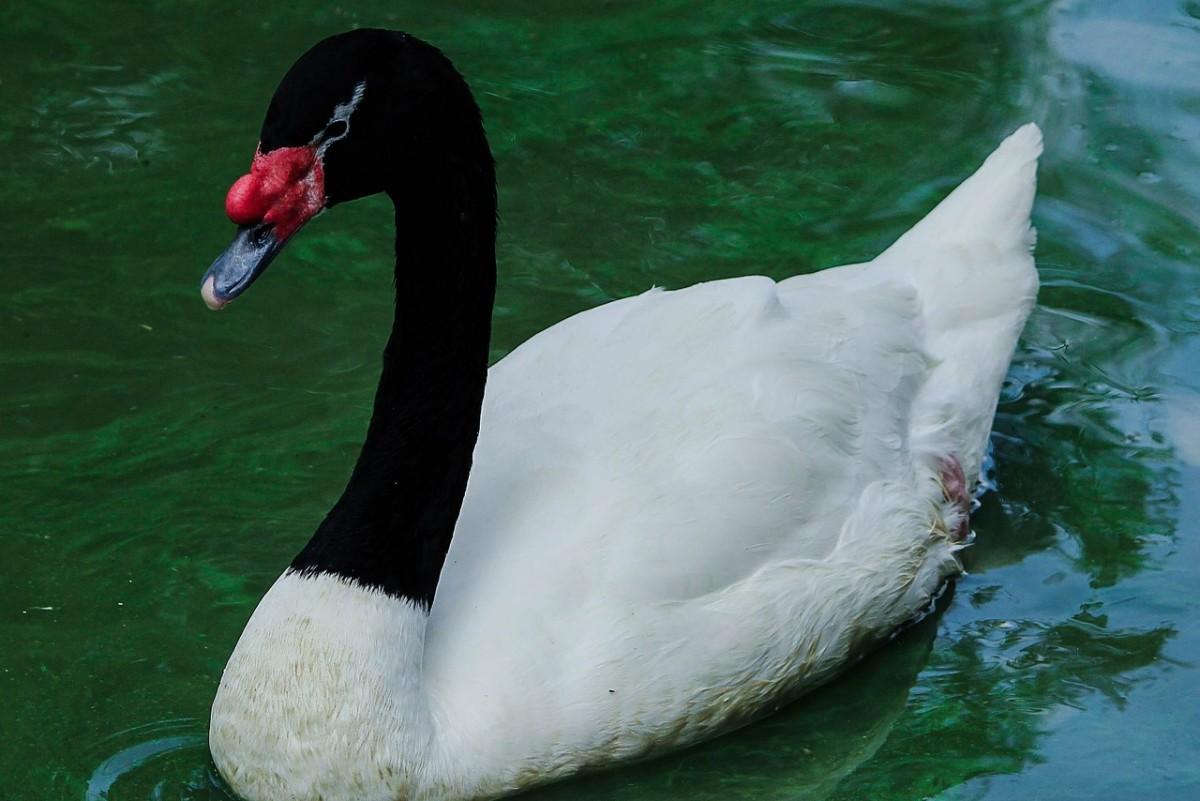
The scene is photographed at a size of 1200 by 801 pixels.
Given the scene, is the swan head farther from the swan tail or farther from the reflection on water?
the swan tail

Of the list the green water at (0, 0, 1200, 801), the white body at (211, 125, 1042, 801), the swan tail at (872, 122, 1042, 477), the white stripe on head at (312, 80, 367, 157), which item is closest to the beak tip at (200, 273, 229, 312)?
the white stripe on head at (312, 80, 367, 157)

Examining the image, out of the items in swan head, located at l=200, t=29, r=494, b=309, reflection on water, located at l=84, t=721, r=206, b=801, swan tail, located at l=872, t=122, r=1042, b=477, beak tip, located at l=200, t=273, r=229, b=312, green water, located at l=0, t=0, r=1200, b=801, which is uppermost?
swan head, located at l=200, t=29, r=494, b=309

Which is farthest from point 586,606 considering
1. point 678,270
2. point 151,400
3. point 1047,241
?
point 1047,241

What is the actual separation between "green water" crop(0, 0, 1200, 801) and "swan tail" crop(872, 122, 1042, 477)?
0.35m

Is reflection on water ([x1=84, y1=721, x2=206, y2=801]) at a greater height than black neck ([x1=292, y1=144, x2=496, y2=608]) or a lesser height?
lesser

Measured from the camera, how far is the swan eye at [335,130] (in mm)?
3662

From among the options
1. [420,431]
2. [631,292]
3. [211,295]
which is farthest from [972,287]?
[211,295]

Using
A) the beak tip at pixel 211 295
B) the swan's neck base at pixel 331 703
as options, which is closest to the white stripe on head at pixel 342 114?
the beak tip at pixel 211 295

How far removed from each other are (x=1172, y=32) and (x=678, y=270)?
257cm

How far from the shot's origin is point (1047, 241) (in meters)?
6.52

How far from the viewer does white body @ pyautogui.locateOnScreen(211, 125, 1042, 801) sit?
401cm

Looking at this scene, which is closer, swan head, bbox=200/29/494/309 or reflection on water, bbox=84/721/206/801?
swan head, bbox=200/29/494/309

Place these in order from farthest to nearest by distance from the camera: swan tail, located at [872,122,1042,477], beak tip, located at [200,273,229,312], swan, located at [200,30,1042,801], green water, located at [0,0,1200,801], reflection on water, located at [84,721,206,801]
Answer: swan tail, located at [872,122,1042,477], green water, located at [0,0,1200,801], reflection on water, located at [84,721,206,801], swan, located at [200,30,1042,801], beak tip, located at [200,273,229,312]

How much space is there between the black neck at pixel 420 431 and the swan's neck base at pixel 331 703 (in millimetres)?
81
